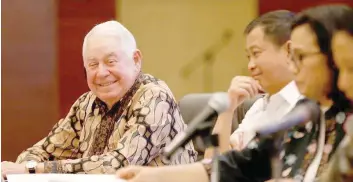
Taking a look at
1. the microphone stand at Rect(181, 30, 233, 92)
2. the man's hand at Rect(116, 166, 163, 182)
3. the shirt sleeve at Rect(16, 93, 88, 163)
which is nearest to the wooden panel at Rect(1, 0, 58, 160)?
the microphone stand at Rect(181, 30, 233, 92)

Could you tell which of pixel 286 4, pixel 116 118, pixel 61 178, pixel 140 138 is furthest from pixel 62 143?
pixel 286 4

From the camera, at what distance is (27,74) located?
205 inches

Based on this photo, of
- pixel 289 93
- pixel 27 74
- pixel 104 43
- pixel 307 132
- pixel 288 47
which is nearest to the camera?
pixel 307 132

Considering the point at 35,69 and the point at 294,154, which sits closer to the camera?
the point at 294,154

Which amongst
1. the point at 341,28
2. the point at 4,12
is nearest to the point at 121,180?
the point at 341,28

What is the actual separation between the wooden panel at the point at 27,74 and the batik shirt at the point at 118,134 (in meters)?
1.90

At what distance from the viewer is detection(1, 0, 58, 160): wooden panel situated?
5.12 meters

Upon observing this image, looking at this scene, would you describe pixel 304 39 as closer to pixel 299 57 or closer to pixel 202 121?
pixel 299 57

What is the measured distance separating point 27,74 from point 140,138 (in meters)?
2.44

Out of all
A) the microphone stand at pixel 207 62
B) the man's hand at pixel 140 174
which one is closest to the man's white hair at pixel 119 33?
the man's hand at pixel 140 174

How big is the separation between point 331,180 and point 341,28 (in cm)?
46

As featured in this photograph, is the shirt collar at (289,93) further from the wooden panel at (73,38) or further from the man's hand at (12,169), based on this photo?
the wooden panel at (73,38)

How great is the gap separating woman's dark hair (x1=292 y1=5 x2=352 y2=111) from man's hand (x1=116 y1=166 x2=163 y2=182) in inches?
19.7

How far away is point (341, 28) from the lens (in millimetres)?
1914
